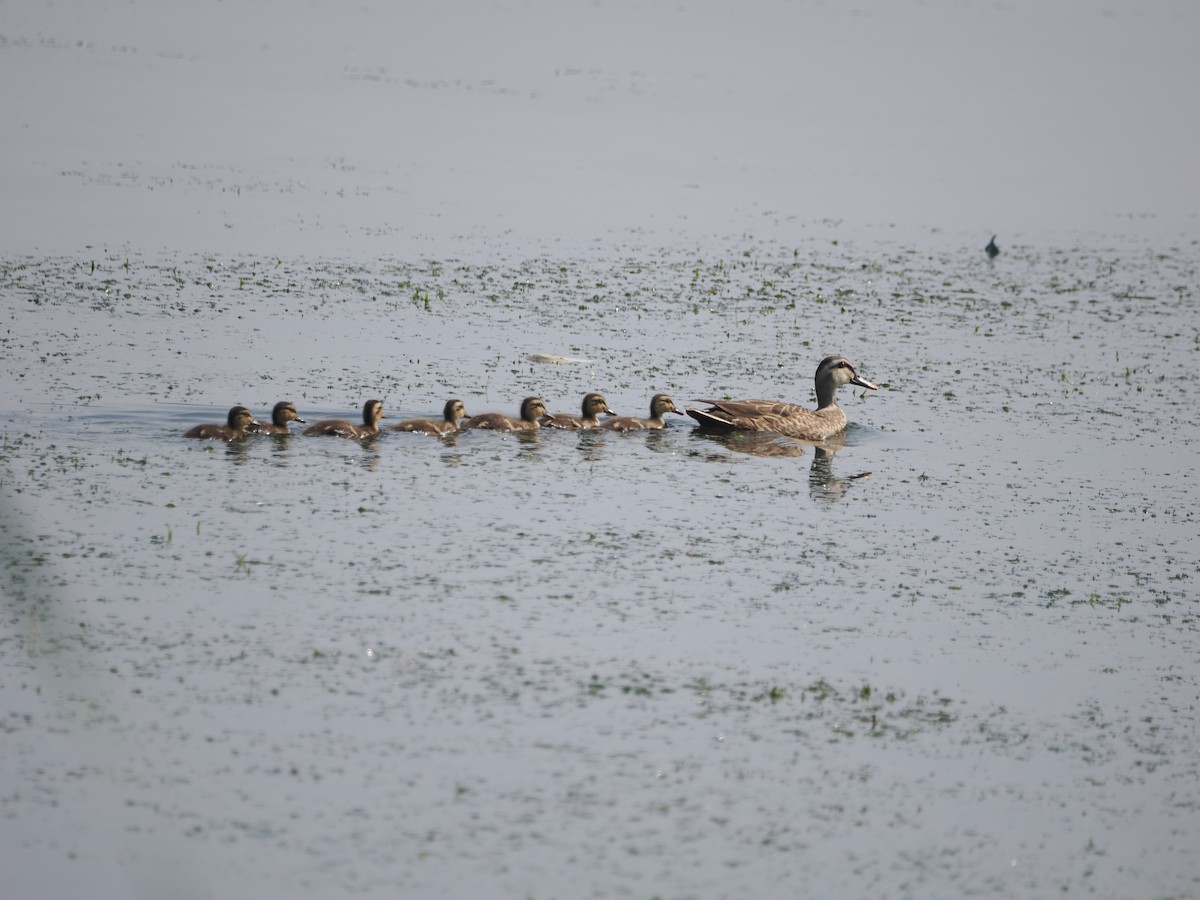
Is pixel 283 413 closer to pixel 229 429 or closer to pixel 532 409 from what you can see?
pixel 229 429

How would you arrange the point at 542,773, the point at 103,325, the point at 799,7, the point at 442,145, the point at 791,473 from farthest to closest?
the point at 799,7 < the point at 442,145 < the point at 103,325 < the point at 791,473 < the point at 542,773

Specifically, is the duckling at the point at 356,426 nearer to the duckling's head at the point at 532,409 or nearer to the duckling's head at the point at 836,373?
the duckling's head at the point at 532,409

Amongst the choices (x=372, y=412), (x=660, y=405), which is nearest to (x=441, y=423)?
(x=372, y=412)

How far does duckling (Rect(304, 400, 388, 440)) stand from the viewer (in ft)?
41.6

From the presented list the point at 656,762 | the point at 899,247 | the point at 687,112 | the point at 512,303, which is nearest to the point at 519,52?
the point at 687,112

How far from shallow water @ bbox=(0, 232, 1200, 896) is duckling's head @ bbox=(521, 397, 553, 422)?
1.37ft

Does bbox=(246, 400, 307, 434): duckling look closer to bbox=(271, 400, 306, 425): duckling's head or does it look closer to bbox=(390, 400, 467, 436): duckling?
bbox=(271, 400, 306, 425): duckling's head

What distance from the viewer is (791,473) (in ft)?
43.3

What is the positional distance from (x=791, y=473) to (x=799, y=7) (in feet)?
123

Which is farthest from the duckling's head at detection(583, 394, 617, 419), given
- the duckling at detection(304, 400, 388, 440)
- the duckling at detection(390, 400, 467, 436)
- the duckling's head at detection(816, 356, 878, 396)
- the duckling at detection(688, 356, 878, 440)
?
the duckling's head at detection(816, 356, 878, 396)

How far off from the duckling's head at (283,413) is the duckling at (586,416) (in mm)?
1952

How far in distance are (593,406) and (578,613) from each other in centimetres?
469

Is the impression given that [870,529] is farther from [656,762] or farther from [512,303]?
[512,303]

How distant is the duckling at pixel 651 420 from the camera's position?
1364 centimetres
